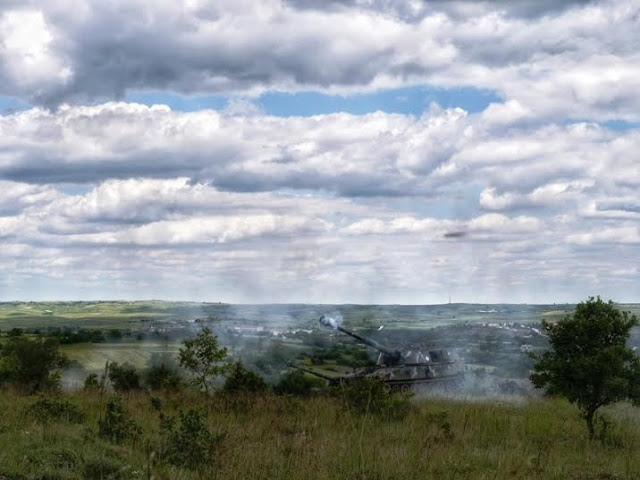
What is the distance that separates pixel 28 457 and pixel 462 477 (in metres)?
5.81

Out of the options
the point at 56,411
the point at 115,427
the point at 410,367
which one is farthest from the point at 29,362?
the point at 410,367

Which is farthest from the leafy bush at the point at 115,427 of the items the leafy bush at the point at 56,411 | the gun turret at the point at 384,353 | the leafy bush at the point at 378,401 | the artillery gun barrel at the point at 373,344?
the artillery gun barrel at the point at 373,344

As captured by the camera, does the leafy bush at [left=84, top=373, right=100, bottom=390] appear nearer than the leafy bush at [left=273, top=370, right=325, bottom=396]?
Yes

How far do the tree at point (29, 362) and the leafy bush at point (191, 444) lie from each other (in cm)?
1257

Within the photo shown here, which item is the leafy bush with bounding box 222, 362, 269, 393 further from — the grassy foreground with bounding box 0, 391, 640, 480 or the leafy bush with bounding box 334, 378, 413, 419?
the leafy bush with bounding box 334, 378, 413, 419

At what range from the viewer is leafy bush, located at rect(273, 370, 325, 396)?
22.0m

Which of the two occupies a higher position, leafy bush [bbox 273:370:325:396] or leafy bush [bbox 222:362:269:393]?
leafy bush [bbox 222:362:269:393]

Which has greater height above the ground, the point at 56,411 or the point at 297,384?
the point at 56,411

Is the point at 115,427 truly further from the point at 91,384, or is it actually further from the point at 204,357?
the point at 91,384

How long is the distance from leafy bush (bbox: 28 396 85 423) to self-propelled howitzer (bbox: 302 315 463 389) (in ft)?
40.6

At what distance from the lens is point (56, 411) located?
13.6 metres

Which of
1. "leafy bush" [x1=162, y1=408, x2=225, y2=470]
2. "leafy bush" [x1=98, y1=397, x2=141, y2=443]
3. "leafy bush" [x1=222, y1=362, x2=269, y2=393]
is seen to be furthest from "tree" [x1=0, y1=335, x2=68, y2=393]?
"leafy bush" [x1=162, y1=408, x2=225, y2=470]

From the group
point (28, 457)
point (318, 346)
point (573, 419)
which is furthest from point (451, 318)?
point (28, 457)

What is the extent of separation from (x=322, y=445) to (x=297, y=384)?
11511mm
